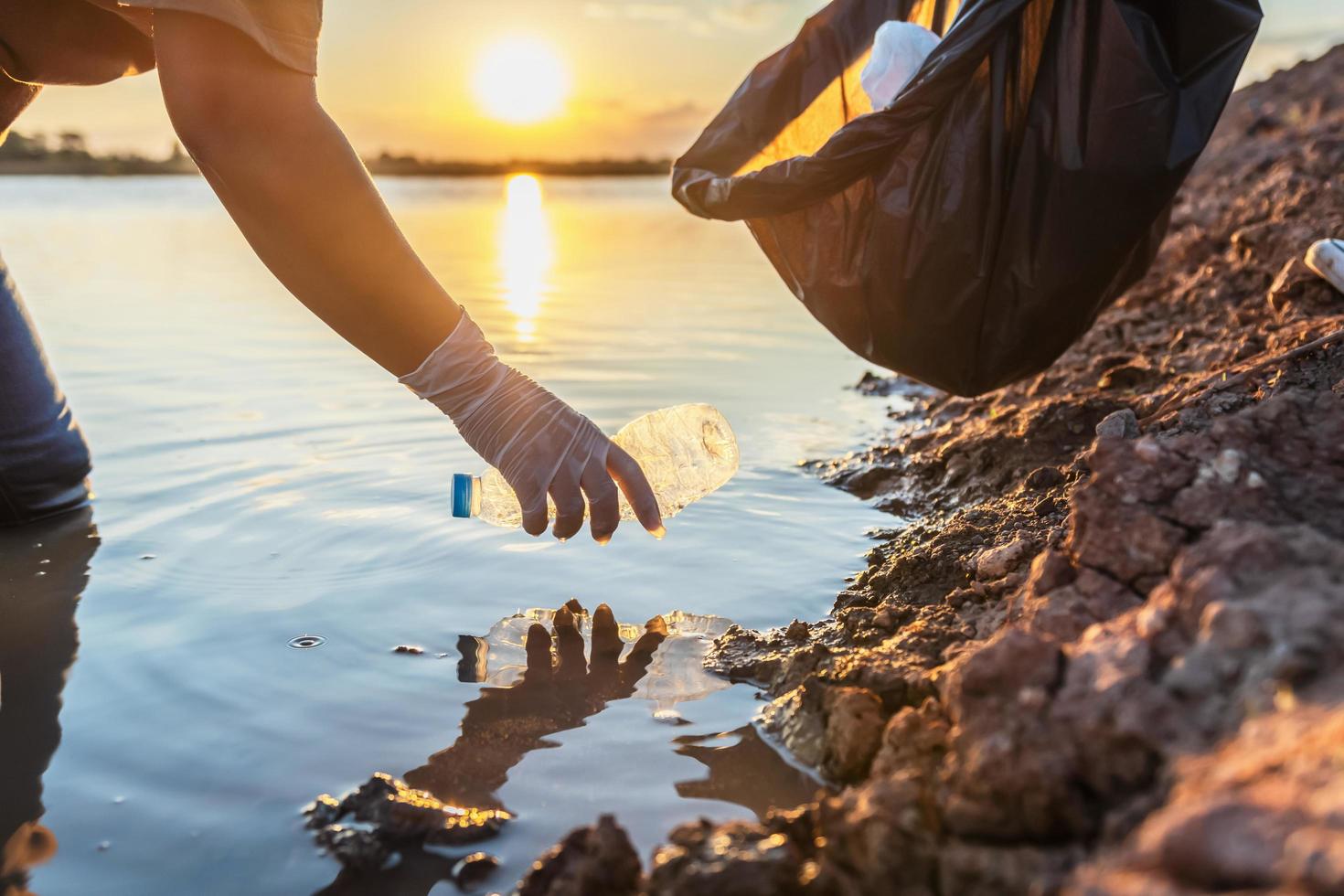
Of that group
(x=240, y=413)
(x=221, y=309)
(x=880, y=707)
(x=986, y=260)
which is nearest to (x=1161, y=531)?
(x=880, y=707)

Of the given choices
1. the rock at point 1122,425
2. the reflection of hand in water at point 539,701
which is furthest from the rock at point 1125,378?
the reflection of hand in water at point 539,701

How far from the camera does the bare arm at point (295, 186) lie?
68.5 inches

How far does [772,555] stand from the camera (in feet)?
8.56

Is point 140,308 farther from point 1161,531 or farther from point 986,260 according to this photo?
point 1161,531

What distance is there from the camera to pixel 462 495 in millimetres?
2170

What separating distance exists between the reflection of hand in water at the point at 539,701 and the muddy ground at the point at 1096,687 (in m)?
0.19

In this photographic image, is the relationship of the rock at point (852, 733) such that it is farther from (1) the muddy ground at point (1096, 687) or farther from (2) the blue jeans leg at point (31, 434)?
(2) the blue jeans leg at point (31, 434)

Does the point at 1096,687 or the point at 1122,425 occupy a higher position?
the point at 1122,425

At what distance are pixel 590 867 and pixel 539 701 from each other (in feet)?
2.29

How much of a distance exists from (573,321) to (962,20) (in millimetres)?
3881

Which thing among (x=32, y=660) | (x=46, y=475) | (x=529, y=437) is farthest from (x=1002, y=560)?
(x=46, y=475)

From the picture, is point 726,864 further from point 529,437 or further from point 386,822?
point 529,437

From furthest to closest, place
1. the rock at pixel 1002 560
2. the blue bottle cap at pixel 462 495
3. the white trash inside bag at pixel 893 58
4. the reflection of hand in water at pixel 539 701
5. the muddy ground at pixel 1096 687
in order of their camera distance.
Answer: the white trash inside bag at pixel 893 58 < the blue bottle cap at pixel 462 495 < the rock at pixel 1002 560 < the reflection of hand in water at pixel 539 701 < the muddy ground at pixel 1096 687

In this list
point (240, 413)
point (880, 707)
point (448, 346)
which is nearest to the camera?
point (880, 707)
